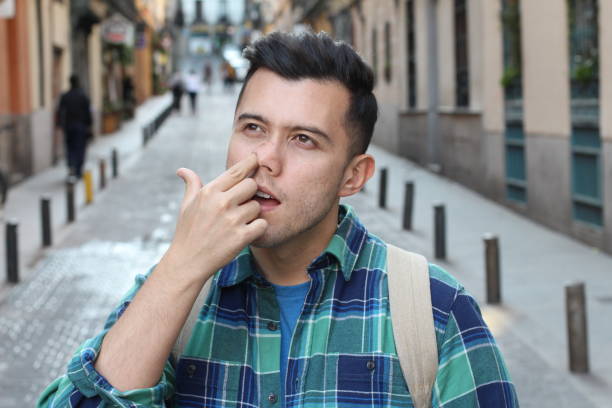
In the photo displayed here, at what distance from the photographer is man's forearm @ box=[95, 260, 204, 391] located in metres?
1.65

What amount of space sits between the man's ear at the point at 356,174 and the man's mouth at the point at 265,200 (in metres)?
0.18

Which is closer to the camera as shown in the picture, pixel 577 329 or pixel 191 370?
pixel 191 370

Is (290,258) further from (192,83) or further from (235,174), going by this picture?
(192,83)

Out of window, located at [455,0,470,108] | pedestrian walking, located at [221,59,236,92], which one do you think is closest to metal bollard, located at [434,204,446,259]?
window, located at [455,0,470,108]

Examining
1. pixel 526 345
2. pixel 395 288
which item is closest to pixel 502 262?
pixel 526 345

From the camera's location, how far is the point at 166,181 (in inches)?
733

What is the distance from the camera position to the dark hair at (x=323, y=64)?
5.97 feet

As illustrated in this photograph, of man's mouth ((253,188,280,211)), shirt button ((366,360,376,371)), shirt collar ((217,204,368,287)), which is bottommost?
shirt button ((366,360,376,371))

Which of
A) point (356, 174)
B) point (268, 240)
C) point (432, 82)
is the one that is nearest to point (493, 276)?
point (356, 174)

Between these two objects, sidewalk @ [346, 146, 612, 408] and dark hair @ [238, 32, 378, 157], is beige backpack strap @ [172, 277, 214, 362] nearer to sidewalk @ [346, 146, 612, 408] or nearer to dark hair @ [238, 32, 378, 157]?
dark hair @ [238, 32, 378, 157]

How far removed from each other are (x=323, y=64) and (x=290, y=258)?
36 centimetres

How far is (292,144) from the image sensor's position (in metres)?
1.81

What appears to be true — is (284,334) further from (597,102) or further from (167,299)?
(597,102)

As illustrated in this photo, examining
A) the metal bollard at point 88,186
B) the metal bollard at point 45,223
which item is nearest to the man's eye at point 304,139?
the metal bollard at point 45,223
